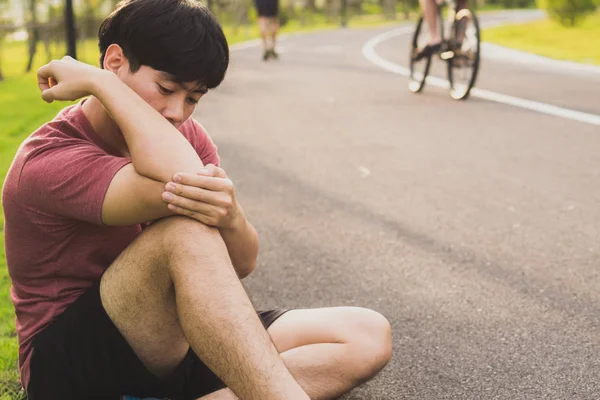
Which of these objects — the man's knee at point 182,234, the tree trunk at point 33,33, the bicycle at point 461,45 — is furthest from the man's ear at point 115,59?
the tree trunk at point 33,33

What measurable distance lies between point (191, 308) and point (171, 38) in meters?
0.85

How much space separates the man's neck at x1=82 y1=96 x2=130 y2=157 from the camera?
263 centimetres

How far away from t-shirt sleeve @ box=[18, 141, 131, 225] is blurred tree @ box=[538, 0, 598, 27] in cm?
2127

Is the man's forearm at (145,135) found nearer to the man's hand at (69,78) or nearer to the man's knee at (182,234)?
the man's hand at (69,78)

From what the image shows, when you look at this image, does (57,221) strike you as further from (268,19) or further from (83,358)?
(268,19)

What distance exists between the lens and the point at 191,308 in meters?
2.29

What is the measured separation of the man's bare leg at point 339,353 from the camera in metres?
2.71

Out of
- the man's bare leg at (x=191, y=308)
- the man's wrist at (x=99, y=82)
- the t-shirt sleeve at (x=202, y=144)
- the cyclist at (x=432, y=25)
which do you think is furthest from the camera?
→ the cyclist at (x=432, y=25)

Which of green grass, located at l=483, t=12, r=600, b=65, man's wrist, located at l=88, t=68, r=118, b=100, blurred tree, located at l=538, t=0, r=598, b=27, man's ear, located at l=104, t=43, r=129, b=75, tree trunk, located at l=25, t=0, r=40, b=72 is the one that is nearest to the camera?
man's wrist, located at l=88, t=68, r=118, b=100

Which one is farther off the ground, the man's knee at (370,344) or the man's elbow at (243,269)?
the man's elbow at (243,269)

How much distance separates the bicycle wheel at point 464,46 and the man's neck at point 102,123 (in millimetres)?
7079

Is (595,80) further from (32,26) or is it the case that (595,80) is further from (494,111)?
(32,26)

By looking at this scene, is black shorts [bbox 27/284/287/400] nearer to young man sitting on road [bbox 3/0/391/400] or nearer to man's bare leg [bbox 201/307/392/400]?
young man sitting on road [bbox 3/0/391/400]

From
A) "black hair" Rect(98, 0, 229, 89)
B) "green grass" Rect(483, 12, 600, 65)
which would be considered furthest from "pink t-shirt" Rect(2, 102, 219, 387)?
"green grass" Rect(483, 12, 600, 65)
